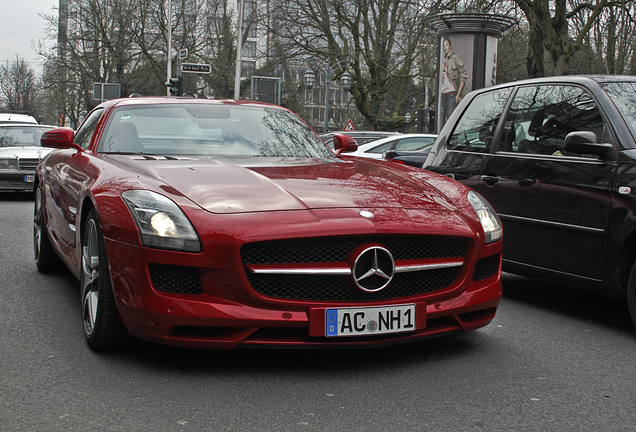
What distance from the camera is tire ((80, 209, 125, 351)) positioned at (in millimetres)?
3721

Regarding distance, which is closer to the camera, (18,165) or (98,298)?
(98,298)

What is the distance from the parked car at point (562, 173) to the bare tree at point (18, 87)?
253 feet

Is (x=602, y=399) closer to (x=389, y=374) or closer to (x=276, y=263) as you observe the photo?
(x=389, y=374)

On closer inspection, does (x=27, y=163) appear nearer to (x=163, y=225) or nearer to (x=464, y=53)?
(x=464, y=53)

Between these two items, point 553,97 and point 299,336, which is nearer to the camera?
point 299,336

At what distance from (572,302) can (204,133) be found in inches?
114

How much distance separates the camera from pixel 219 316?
340 cm

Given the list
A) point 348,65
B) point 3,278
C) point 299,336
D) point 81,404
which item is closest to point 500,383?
point 299,336

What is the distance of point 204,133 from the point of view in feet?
16.6

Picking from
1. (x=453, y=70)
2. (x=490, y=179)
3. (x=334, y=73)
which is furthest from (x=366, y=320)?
(x=334, y=73)

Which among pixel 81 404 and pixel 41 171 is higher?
pixel 41 171

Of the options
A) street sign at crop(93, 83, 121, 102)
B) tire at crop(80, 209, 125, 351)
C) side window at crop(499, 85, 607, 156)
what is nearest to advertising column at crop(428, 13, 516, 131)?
side window at crop(499, 85, 607, 156)

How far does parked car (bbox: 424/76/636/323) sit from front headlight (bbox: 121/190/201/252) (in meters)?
2.49

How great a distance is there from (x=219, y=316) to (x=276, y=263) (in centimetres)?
35
